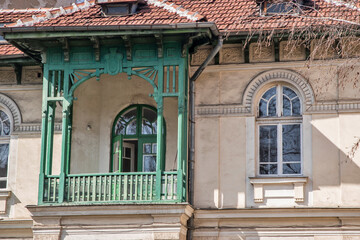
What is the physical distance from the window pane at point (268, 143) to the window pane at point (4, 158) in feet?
20.4

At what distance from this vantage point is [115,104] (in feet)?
68.6

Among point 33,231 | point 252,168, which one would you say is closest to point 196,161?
point 252,168

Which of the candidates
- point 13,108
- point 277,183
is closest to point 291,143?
point 277,183

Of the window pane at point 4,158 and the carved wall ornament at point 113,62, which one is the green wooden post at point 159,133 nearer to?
the carved wall ornament at point 113,62

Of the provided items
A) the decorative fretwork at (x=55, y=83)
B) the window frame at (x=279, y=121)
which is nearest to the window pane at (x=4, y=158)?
the decorative fretwork at (x=55, y=83)

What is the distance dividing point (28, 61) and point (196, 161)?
470cm

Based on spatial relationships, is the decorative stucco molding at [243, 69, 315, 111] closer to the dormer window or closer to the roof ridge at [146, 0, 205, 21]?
the roof ridge at [146, 0, 205, 21]

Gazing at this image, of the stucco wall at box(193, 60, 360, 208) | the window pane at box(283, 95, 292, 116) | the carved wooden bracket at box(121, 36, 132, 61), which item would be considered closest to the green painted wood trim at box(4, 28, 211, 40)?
the carved wooden bracket at box(121, 36, 132, 61)

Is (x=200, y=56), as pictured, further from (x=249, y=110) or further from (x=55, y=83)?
(x=55, y=83)

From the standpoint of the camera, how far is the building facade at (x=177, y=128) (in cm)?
1870

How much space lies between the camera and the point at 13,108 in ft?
69.0

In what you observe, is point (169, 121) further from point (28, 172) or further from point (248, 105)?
point (28, 172)

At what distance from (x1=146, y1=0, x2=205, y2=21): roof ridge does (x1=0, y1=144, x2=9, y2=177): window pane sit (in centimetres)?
499

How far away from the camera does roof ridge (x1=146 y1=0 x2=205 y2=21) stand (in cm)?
1895
